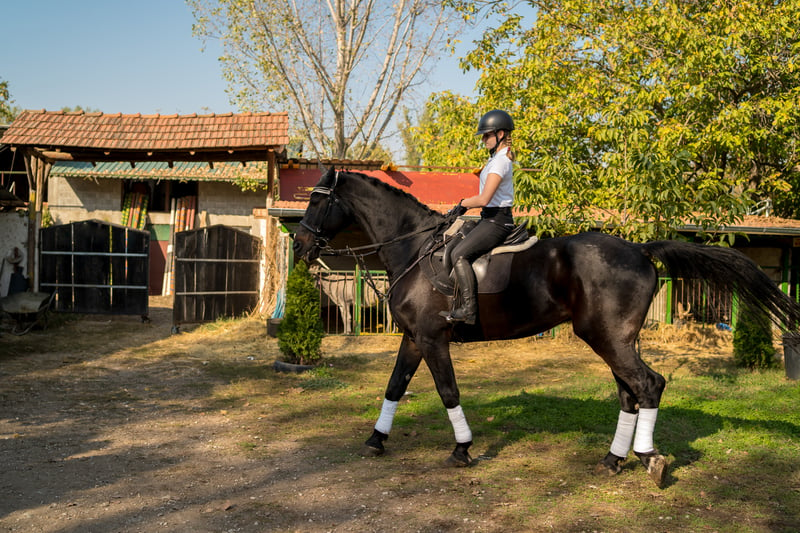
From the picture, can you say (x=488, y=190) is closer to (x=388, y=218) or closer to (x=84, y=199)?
(x=388, y=218)

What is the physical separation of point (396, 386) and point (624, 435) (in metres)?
2.07

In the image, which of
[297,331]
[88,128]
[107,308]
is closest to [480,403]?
[297,331]

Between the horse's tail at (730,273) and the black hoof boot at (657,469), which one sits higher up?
the horse's tail at (730,273)

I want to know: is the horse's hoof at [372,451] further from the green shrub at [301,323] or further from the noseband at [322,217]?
the green shrub at [301,323]

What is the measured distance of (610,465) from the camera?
203 inches

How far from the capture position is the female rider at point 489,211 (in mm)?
5270

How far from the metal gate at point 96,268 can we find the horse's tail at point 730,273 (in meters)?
14.7

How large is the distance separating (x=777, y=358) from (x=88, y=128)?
16981 millimetres

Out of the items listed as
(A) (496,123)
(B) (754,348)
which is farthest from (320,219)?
(B) (754,348)

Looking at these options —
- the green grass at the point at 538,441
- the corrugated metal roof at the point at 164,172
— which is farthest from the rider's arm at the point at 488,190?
the corrugated metal roof at the point at 164,172

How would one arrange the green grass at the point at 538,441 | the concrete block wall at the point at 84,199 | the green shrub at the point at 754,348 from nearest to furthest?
the green grass at the point at 538,441
the green shrub at the point at 754,348
the concrete block wall at the point at 84,199

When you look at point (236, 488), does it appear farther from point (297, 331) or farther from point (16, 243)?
point (16, 243)

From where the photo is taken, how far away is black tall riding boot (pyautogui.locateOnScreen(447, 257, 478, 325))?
207 inches

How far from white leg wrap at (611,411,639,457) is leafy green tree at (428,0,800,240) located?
8.95 m
